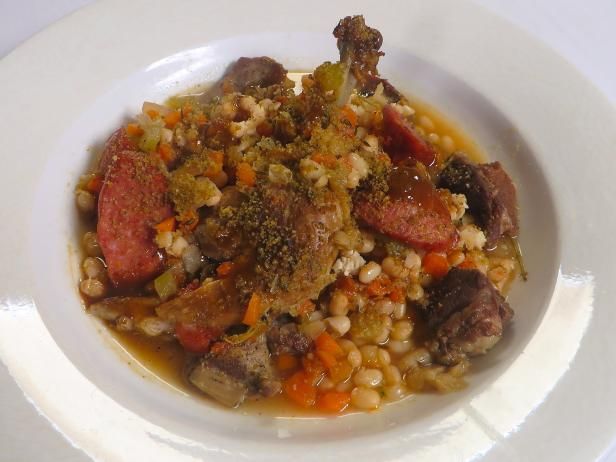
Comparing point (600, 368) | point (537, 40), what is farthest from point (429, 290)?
point (537, 40)

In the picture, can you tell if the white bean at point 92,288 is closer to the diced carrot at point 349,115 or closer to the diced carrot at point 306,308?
the diced carrot at point 306,308

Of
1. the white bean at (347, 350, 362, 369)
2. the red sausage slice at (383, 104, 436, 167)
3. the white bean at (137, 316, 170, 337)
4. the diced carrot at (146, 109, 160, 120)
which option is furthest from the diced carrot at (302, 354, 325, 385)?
the diced carrot at (146, 109, 160, 120)

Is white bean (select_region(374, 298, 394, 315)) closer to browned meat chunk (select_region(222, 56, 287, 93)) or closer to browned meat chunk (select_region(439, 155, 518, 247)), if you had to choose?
browned meat chunk (select_region(439, 155, 518, 247))

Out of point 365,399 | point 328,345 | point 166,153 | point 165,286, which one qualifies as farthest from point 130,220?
point 365,399

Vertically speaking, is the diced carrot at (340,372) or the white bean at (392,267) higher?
the white bean at (392,267)

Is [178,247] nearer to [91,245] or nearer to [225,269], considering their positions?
[225,269]

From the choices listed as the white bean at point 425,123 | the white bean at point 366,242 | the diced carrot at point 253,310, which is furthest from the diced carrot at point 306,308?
the white bean at point 425,123
